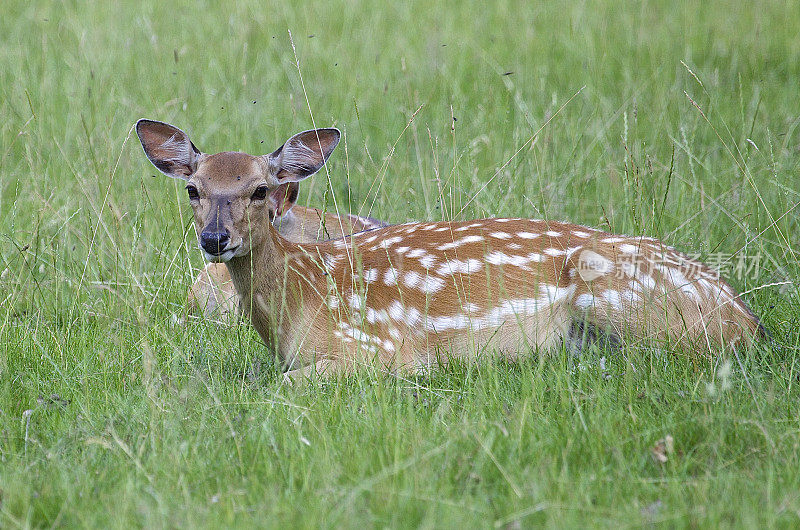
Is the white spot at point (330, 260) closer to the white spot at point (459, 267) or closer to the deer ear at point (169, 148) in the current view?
the white spot at point (459, 267)

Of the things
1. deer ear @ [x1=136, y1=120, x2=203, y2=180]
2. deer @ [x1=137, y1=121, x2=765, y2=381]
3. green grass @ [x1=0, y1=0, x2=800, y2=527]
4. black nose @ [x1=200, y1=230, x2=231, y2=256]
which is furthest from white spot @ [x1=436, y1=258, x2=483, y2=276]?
deer ear @ [x1=136, y1=120, x2=203, y2=180]

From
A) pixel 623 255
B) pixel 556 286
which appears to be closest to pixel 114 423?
pixel 556 286

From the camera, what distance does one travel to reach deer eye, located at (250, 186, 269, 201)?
13.9 feet

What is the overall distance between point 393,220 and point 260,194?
5.74ft

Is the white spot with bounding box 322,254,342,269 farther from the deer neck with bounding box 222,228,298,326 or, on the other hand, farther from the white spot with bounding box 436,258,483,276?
the white spot with bounding box 436,258,483,276

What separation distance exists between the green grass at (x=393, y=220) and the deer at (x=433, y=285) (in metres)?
0.19

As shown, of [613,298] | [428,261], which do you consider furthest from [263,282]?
[613,298]

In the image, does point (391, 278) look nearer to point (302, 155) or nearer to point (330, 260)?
point (330, 260)

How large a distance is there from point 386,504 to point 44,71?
18.4ft

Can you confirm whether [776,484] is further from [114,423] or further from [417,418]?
[114,423]

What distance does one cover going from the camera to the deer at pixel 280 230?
4.80 metres

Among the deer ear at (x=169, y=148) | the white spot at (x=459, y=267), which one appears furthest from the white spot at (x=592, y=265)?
the deer ear at (x=169, y=148)

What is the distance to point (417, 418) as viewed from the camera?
11.2 feet

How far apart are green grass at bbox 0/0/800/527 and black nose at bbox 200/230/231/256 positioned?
36cm
